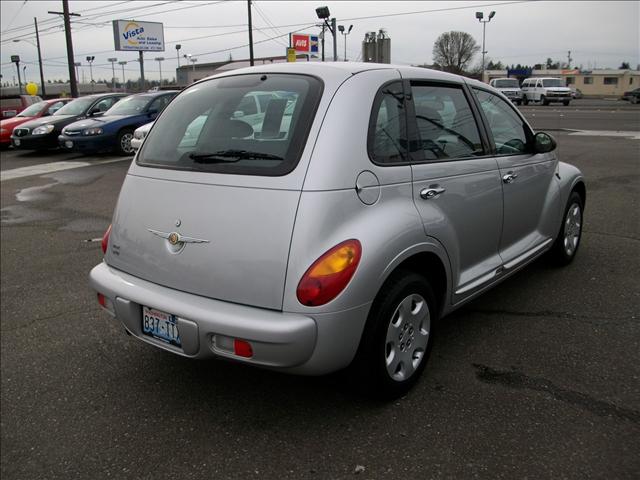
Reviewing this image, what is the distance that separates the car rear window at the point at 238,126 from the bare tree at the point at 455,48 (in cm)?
6968

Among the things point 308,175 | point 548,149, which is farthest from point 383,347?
point 548,149

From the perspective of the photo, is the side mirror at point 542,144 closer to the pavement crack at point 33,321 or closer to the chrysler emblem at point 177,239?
the chrysler emblem at point 177,239

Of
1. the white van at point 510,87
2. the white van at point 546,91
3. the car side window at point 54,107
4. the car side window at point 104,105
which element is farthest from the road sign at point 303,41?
the car side window at point 104,105

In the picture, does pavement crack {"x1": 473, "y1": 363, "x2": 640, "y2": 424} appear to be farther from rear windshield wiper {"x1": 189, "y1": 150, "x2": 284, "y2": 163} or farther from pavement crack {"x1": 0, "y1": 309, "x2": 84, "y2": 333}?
pavement crack {"x1": 0, "y1": 309, "x2": 84, "y2": 333}

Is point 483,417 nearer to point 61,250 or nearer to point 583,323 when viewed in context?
point 583,323

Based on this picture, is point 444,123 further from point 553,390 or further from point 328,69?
point 553,390

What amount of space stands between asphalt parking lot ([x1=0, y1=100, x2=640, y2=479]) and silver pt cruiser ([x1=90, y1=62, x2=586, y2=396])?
1.14ft

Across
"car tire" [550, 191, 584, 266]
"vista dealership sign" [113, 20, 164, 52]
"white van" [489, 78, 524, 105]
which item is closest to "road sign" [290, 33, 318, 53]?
"vista dealership sign" [113, 20, 164, 52]

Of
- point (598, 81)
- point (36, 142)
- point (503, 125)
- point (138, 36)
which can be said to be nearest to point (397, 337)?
point (503, 125)

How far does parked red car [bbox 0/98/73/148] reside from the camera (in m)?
16.4

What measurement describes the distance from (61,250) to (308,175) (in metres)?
4.60

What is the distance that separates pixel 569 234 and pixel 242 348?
363cm

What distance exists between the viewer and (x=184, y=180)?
286 cm

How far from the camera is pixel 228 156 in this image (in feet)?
9.28
